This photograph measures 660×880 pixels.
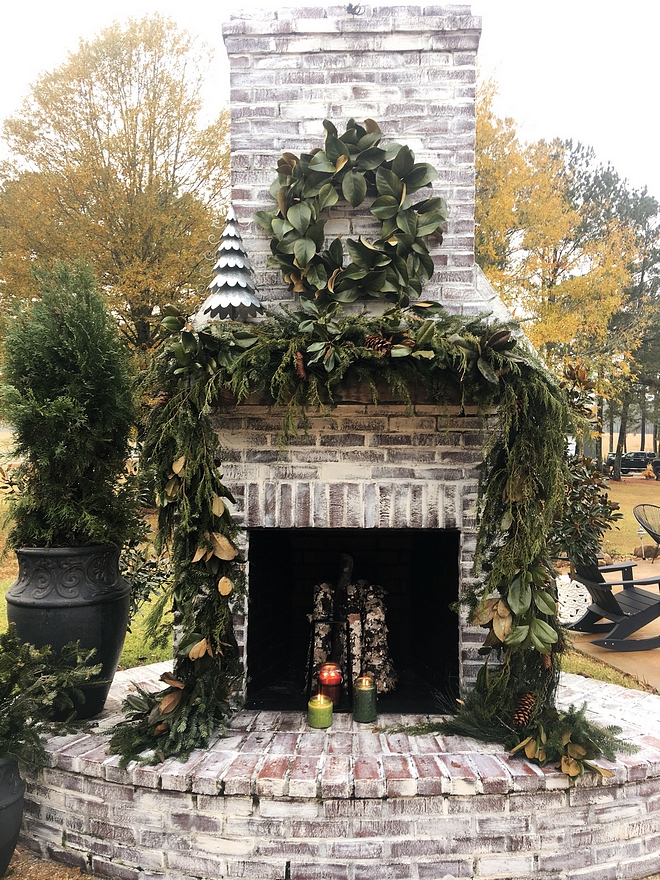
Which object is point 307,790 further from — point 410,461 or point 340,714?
point 410,461

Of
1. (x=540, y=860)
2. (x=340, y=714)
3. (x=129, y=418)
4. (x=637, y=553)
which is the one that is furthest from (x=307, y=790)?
(x=637, y=553)

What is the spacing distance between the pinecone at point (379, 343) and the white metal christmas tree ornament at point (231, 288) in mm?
566

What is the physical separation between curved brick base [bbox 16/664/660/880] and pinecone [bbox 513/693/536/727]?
128mm

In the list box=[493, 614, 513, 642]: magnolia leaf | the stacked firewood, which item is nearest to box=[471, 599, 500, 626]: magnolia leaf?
box=[493, 614, 513, 642]: magnolia leaf

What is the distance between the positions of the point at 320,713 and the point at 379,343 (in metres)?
1.51

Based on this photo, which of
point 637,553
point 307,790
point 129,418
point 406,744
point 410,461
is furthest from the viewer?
point 637,553

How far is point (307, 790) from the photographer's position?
1984 millimetres

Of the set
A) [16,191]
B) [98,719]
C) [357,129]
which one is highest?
[16,191]

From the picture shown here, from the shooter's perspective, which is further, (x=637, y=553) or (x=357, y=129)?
(x=637, y=553)

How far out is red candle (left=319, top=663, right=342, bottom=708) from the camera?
2660 mm

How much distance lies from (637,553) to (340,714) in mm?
7146

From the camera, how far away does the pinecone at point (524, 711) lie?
7.40ft

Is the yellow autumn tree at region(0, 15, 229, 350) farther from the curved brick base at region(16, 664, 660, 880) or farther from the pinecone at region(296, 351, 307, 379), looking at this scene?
the curved brick base at region(16, 664, 660, 880)

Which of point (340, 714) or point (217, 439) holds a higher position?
point (217, 439)
